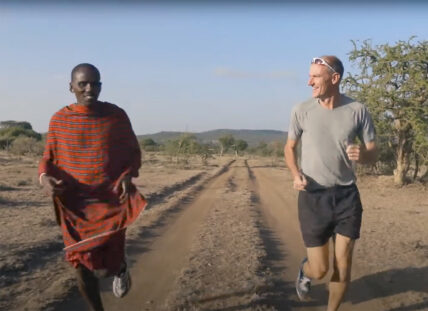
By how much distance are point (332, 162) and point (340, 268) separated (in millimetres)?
885

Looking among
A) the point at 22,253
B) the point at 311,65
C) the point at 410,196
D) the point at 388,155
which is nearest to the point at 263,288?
the point at 311,65

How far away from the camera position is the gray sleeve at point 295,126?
4.12 meters

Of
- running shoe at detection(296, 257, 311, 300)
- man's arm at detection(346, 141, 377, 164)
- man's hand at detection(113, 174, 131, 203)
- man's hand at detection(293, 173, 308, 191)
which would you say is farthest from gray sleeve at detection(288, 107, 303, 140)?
man's hand at detection(113, 174, 131, 203)

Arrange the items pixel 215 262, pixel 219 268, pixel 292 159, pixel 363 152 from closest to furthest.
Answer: pixel 363 152, pixel 292 159, pixel 219 268, pixel 215 262

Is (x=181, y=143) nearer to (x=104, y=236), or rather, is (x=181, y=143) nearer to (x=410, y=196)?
(x=410, y=196)

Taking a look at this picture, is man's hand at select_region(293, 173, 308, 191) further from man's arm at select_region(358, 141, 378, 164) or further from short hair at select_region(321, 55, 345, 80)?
short hair at select_region(321, 55, 345, 80)

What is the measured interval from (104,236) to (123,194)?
363mm

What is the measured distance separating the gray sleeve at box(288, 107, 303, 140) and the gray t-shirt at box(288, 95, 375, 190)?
0.07 meters

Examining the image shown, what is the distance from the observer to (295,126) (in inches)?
162

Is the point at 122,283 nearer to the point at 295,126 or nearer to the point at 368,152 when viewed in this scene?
the point at 295,126

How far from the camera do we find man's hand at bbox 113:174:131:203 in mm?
3826

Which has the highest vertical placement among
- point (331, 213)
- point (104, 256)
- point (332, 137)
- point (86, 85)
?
point (86, 85)

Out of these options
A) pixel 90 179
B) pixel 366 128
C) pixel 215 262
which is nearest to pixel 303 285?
pixel 366 128

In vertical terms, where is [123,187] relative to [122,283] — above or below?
above
